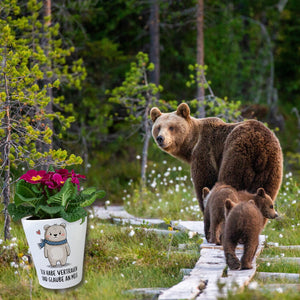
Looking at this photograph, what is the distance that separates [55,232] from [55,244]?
0.11m

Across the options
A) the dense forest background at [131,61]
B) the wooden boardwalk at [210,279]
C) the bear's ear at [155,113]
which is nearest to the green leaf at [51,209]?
the wooden boardwalk at [210,279]

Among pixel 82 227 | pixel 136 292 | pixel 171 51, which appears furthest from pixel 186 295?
pixel 171 51

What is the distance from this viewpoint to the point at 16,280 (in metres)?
4.76

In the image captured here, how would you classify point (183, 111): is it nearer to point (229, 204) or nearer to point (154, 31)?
point (229, 204)

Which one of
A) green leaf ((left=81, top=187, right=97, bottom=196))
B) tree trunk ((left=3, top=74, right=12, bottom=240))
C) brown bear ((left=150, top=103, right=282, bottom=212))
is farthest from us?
tree trunk ((left=3, top=74, right=12, bottom=240))

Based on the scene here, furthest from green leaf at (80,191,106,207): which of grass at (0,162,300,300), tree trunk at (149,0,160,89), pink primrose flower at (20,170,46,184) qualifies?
tree trunk at (149,0,160,89)

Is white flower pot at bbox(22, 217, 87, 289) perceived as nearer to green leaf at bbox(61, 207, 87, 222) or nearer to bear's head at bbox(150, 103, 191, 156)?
green leaf at bbox(61, 207, 87, 222)

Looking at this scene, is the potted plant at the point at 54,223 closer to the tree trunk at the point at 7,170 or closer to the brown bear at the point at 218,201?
the tree trunk at the point at 7,170

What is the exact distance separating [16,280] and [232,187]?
233cm

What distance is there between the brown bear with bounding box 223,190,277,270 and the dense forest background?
532 cm

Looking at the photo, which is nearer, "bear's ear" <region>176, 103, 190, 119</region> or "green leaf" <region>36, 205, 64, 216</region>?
"green leaf" <region>36, 205, 64, 216</region>

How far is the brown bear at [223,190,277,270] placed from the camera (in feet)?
14.2

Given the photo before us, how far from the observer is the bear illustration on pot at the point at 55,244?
172 inches

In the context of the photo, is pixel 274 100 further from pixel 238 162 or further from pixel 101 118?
pixel 238 162
